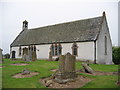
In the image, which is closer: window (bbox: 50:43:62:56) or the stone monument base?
the stone monument base

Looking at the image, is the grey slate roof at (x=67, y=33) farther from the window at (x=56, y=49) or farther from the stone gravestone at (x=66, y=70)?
the stone gravestone at (x=66, y=70)

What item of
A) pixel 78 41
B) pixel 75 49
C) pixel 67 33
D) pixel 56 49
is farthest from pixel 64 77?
pixel 67 33

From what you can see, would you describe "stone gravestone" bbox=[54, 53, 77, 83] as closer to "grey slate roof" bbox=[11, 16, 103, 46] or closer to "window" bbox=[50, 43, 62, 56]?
"grey slate roof" bbox=[11, 16, 103, 46]

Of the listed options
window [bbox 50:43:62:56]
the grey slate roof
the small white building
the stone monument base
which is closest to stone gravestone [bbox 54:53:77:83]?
the stone monument base

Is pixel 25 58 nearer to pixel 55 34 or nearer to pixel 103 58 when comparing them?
pixel 55 34

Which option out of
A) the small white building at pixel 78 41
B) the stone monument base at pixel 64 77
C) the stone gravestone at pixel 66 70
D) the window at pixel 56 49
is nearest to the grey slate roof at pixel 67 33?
the small white building at pixel 78 41

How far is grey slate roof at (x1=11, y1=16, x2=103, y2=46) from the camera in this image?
23766mm

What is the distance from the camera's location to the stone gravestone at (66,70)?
9.60 metres

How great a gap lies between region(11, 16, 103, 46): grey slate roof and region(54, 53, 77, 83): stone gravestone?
1257cm

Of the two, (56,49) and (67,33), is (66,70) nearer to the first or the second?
(56,49)

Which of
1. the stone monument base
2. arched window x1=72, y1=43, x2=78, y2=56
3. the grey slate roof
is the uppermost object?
the grey slate roof

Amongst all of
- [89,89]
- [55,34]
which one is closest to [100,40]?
[55,34]

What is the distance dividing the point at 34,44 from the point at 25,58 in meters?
8.30

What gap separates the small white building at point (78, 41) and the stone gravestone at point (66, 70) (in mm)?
12399
